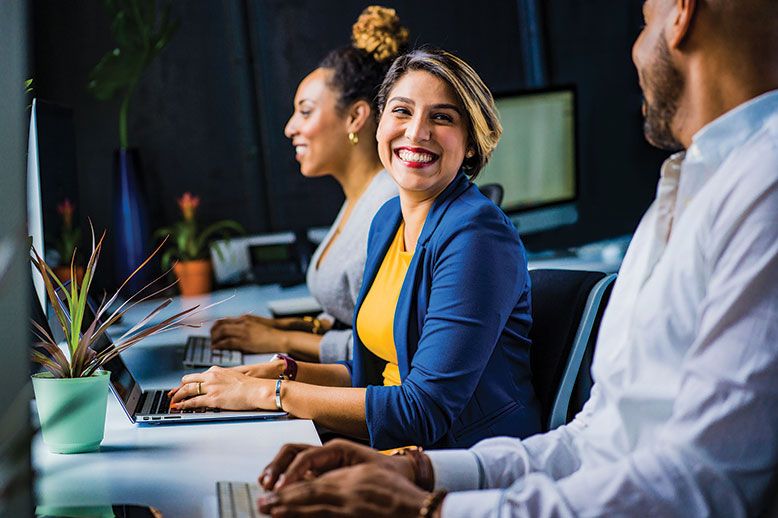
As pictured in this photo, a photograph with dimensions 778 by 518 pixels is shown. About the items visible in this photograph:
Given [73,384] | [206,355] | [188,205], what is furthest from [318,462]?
[188,205]

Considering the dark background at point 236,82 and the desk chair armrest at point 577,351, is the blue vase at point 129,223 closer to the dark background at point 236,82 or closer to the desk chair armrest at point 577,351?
the dark background at point 236,82

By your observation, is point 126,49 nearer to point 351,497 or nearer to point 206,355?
point 206,355

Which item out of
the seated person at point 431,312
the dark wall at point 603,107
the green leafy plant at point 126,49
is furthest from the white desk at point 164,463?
the dark wall at point 603,107

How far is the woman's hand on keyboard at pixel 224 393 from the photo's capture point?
71.6 inches

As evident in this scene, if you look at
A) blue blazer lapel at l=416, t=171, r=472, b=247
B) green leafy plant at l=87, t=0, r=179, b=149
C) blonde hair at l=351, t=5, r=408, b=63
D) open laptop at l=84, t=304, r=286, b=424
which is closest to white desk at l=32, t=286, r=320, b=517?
open laptop at l=84, t=304, r=286, b=424

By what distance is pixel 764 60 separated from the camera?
3.59 ft

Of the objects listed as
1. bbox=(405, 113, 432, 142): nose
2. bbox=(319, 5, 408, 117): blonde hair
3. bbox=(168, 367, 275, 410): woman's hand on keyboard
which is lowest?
bbox=(168, 367, 275, 410): woman's hand on keyboard

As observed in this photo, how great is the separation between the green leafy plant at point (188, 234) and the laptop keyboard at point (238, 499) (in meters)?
2.35

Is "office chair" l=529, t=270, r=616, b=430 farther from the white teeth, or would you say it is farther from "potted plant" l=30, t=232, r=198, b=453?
"potted plant" l=30, t=232, r=198, b=453

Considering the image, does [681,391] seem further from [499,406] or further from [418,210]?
[418,210]

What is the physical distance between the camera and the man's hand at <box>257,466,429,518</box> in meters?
1.10

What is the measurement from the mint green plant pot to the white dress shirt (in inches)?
28.1

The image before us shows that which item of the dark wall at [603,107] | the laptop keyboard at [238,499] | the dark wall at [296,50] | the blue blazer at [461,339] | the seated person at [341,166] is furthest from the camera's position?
the dark wall at [603,107]

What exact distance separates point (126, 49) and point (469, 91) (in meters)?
1.95
